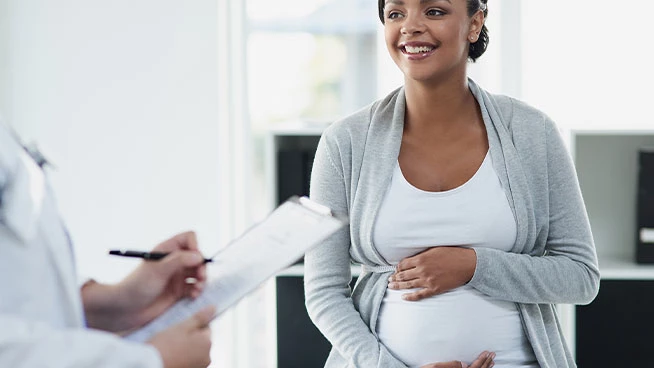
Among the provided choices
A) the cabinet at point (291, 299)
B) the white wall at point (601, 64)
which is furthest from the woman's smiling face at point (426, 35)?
the white wall at point (601, 64)

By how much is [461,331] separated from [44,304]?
91 centimetres

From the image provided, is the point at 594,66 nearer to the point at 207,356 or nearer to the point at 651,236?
the point at 651,236

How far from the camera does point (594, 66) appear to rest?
3.12m

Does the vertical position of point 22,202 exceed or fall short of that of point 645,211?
it exceeds it

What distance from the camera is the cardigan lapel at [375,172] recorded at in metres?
1.72

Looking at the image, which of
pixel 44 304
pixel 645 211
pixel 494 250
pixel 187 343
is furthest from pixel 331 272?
pixel 645 211

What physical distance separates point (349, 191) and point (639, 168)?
1.32 meters

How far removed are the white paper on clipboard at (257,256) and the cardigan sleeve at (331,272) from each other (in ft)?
1.56

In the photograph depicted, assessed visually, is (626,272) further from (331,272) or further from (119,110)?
(119,110)

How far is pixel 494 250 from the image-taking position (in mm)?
1673

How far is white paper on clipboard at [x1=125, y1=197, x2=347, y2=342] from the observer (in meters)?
1.16

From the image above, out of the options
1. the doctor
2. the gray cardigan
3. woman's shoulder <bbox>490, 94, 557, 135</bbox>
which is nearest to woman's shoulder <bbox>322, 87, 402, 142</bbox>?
the gray cardigan

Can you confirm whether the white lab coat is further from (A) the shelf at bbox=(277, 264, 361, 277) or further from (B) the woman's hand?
(A) the shelf at bbox=(277, 264, 361, 277)

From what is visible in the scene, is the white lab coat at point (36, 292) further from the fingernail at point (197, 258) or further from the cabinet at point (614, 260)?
the cabinet at point (614, 260)
